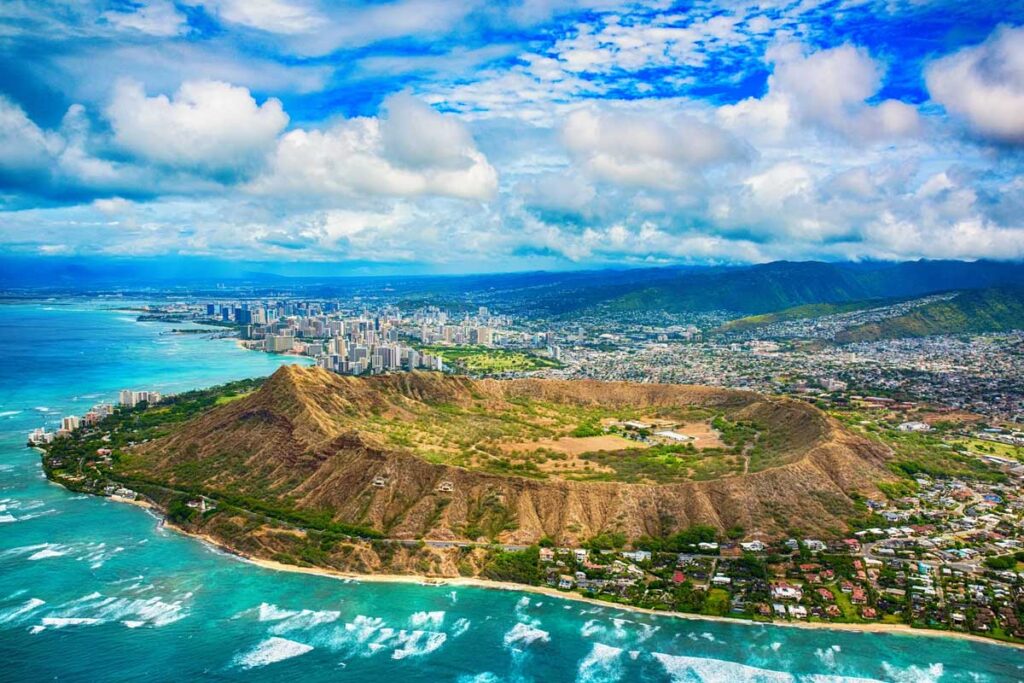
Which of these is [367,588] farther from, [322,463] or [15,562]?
[15,562]

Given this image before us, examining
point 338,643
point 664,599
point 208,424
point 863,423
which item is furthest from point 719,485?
point 208,424

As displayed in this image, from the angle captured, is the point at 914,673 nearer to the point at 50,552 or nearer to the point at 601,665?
the point at 601,665

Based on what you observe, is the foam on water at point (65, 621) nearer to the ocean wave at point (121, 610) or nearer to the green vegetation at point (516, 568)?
the ocean wave at point (121, 610)

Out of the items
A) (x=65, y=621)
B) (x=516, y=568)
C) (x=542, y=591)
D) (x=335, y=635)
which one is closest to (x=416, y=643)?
(x=335, y=635)

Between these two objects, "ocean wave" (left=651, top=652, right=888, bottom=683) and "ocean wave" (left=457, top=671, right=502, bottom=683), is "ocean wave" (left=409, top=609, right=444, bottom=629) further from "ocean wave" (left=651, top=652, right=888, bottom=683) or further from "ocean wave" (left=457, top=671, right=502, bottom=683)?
"ocean wave" (left=651, top=652, right=888, bottom=683)

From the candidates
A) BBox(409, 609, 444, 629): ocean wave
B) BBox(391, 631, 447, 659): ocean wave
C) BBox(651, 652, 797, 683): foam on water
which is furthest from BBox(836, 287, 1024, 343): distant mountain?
BBox(391, 631, 447, 659): ocean wave

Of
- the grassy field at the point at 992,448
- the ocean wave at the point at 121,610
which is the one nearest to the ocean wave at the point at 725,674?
the ocean wave at the point at 121,610
